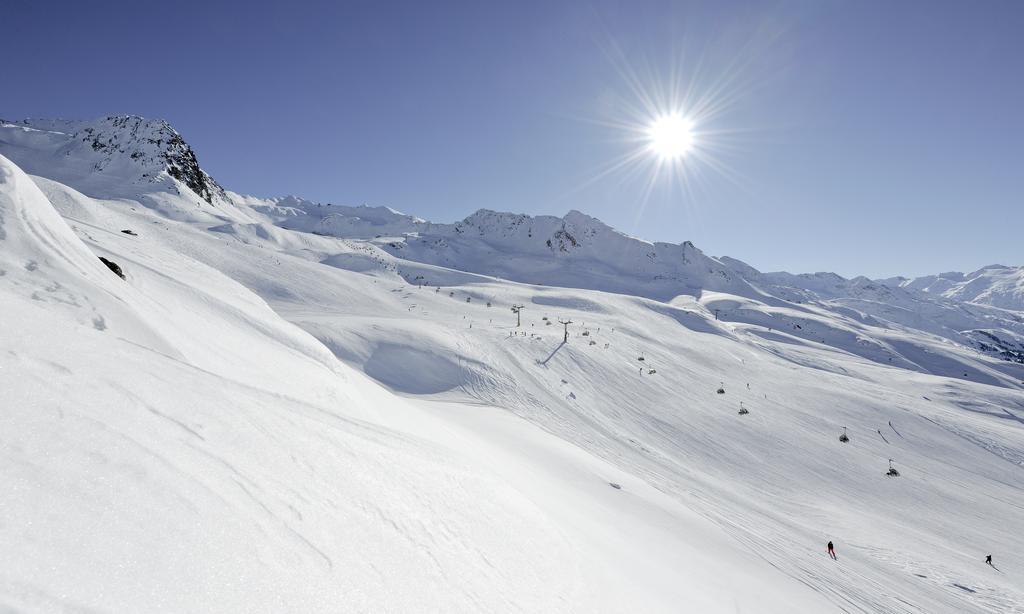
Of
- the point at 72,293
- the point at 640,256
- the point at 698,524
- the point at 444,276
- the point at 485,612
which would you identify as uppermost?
the point at 640,256

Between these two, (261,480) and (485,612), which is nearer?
(261,480)

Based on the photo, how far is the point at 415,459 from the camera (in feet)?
21.7

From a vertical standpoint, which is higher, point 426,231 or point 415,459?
point 426,231

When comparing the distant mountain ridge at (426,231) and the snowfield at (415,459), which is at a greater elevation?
the distant mountain ridge at (426,231)

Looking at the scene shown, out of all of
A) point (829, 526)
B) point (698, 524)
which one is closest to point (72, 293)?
point (698, 524)

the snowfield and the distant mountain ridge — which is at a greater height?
the distant mountain ridge

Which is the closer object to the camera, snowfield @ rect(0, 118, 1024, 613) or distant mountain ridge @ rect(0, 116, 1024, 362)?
snowfield @ rect(0, 118, 1024, 613)

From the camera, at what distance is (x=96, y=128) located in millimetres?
84750

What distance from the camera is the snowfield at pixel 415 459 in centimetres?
283

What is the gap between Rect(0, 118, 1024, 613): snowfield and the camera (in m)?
2.83

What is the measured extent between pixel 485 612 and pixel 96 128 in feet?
409

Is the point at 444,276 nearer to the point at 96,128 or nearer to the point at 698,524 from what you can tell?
the point at 698,524

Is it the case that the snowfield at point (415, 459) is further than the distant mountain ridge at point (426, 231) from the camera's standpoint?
No

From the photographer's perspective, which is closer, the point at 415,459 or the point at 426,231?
the point at 415,459
